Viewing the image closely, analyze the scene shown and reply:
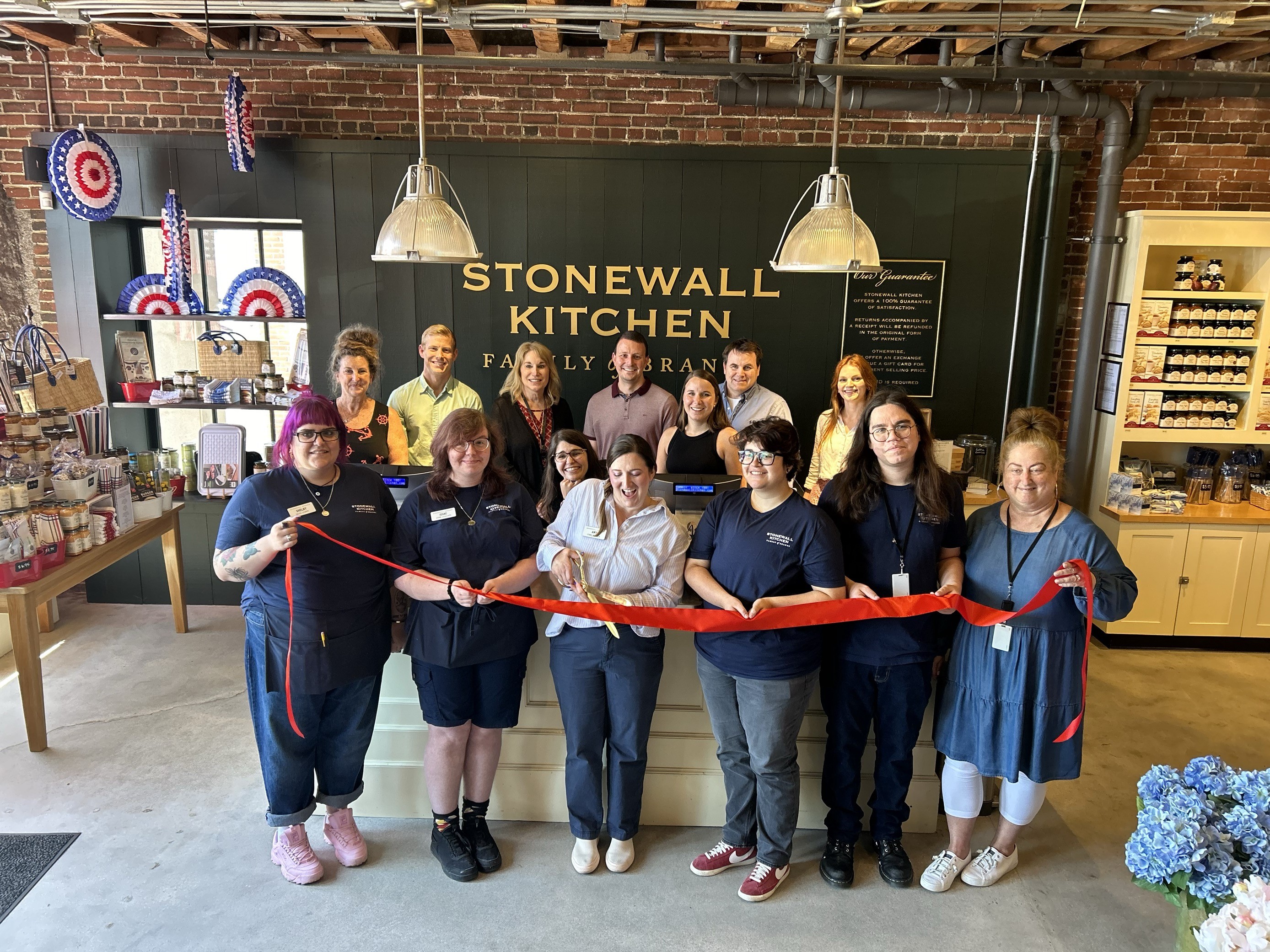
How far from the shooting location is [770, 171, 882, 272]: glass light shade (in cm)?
324

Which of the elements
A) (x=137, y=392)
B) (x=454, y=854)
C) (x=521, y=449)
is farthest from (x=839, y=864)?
(x=137, y=392)

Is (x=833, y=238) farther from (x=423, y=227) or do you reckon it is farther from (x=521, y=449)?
(x=521, y=449)

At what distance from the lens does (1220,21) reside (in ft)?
13.1

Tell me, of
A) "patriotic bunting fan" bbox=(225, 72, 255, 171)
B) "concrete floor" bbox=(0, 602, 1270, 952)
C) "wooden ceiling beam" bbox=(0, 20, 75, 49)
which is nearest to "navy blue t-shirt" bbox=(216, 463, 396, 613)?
"concrete floor" bbox=(0, 602, 1270, 952)

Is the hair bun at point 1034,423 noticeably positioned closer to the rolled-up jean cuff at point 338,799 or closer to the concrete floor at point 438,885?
the concrete floor at point 438,885

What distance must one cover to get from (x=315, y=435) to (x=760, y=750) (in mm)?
1807

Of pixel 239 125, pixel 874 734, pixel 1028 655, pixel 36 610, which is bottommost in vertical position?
pixel 874 734

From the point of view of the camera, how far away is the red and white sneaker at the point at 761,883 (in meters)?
3.04

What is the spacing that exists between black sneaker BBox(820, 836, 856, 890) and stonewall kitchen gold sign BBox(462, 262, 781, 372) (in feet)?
10.8

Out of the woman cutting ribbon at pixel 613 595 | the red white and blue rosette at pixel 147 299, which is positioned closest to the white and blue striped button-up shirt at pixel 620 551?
the woman cutting ribbon at pixel 613 595

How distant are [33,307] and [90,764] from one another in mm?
3389

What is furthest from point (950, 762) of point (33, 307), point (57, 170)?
point (33, 307)

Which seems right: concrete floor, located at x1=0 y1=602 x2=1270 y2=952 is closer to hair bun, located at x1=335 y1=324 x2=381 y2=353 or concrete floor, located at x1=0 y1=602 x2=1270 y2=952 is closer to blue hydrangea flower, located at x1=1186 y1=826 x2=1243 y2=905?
blue hydrangea flower, located at x1=1186 y1=826 x2=1243 y2=905

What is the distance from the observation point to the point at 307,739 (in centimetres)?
297
